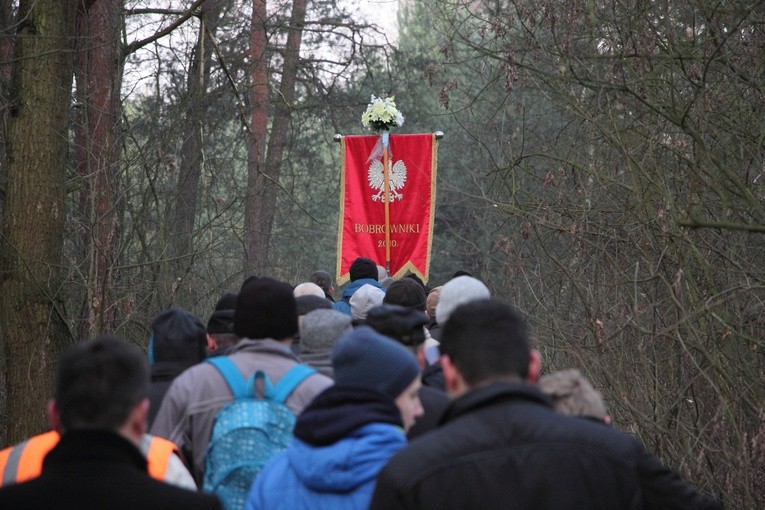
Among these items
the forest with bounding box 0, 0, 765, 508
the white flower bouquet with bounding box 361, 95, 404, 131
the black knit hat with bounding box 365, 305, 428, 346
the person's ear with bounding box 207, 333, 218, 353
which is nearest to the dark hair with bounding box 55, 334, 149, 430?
the black knit hat with bounding box 365, 305, 428, 346

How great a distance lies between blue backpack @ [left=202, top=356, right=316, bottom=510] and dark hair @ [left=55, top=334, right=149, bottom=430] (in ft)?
3.85

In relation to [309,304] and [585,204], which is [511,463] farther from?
[585,204]

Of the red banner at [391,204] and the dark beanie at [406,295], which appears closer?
the dark beanie at [406,295]

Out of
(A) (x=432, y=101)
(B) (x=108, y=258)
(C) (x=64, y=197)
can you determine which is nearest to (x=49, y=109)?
(C) (x=64, y=197)

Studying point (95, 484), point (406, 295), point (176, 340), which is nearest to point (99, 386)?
point (95, 484)

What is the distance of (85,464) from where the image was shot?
2.73 metres

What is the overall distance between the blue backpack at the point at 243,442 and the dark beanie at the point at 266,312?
1.10 ft

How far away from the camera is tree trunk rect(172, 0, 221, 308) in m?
12.1

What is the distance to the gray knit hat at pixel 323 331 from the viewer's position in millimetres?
5117

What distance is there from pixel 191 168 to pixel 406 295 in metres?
5.92

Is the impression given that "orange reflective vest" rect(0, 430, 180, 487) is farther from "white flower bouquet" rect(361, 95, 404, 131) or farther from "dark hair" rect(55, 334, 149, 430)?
"white flower bouquet" rect(361, 95, 404, 131)

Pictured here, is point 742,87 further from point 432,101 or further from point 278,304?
point 432,101

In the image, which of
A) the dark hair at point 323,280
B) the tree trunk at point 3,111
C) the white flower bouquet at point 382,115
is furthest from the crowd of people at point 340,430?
the white flower bouquet at point 382,115

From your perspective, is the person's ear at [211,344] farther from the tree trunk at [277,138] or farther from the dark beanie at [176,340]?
the tree trunk at [277,138]
